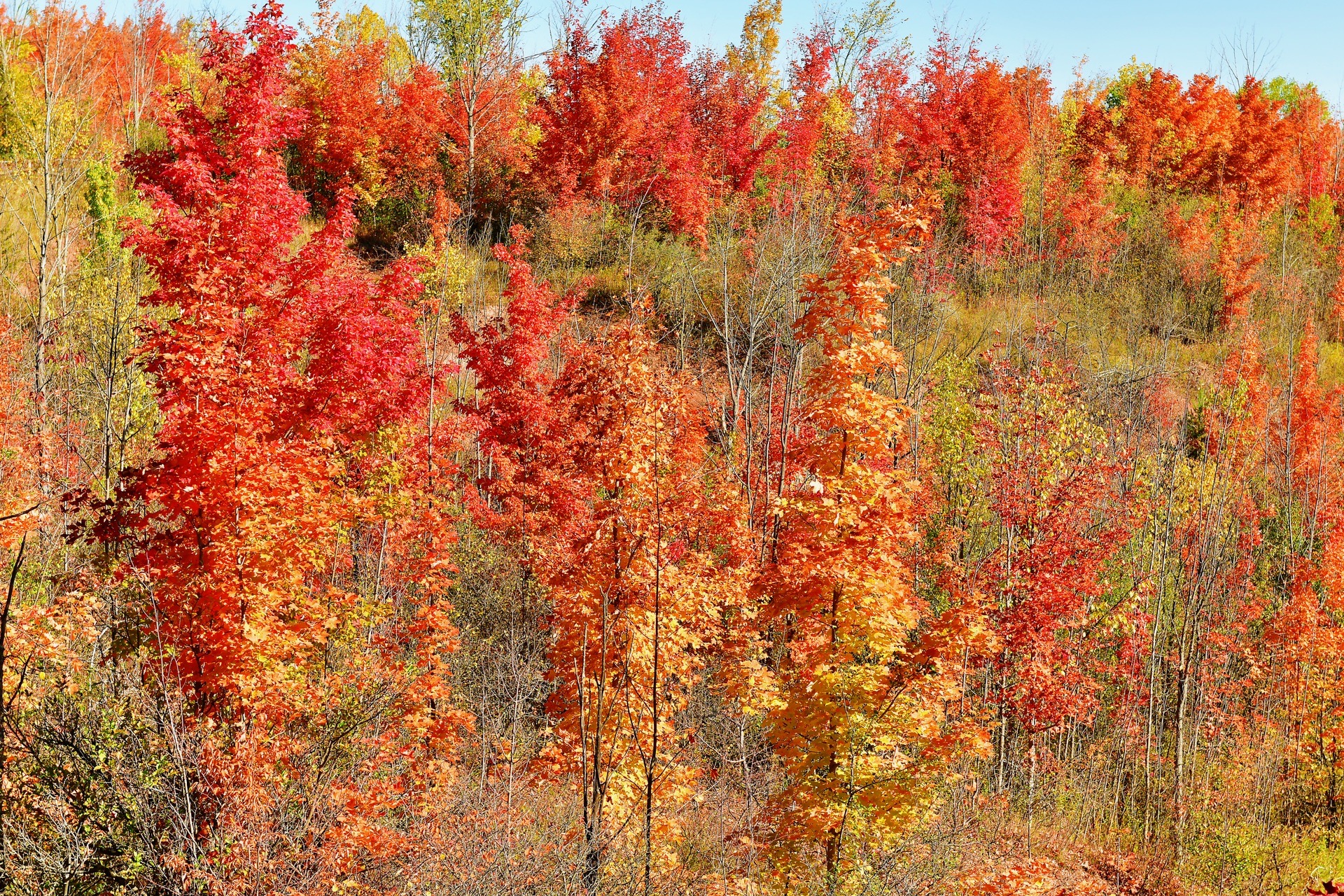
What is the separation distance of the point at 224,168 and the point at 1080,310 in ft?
94.8

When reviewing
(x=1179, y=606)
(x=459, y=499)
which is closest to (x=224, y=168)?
(x=459, y=499)

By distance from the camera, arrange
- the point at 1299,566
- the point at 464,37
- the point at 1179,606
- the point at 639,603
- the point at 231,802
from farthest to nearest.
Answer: the point at 464,37, the point at 1179,606, the point at 1299,566, the point at 639,603, the point at 231,802

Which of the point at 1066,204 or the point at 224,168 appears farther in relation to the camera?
the point at 1066,204

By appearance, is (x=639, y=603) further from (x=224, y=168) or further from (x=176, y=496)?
(x=224, y=168)

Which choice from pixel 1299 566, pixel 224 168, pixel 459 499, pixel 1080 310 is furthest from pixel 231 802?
pixel 1080 310

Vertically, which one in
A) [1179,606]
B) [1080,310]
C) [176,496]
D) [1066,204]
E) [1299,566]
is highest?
[1066,204]

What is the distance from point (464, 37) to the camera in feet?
96.3

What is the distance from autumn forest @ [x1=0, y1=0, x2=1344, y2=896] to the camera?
8.91 metres

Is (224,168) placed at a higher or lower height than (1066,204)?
lower

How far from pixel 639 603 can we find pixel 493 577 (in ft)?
29.1

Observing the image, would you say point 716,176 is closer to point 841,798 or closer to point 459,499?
point 459,499

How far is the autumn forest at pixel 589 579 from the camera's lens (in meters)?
8.91

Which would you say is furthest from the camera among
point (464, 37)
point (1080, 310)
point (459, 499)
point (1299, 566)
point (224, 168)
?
point (1080, 310)

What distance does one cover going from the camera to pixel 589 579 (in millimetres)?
11727
